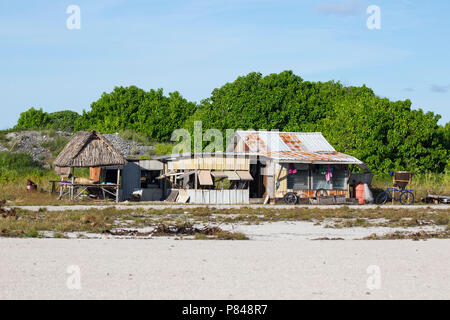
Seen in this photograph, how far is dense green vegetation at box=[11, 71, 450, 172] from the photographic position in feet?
144

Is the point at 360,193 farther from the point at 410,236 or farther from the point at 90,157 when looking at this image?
the point at 410,236

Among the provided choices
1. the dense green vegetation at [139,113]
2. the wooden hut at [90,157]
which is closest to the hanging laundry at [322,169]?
the wooden hut at [90,157]

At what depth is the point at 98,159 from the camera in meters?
34.1

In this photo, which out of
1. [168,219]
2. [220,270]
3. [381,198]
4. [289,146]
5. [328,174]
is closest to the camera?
[220,270]

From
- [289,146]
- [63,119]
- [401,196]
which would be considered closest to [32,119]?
[63,119]

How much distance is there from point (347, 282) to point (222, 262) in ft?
8.37

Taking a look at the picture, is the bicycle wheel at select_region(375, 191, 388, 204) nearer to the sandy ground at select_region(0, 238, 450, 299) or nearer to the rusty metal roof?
the rusty metal roof

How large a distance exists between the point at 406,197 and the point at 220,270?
86.3ft

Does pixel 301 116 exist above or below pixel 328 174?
above

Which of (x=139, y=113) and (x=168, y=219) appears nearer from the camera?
(x=168, y=219)

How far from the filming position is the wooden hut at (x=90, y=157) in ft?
109

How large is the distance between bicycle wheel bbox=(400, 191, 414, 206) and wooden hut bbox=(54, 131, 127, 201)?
15.9 meters

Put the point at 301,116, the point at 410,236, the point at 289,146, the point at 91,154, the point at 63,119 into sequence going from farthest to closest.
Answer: the point at 63,119 < the point at 301,116 < the point at 289,146 < the point at 91,154 < the point at 410,236

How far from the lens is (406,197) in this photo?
34125 millimetres
